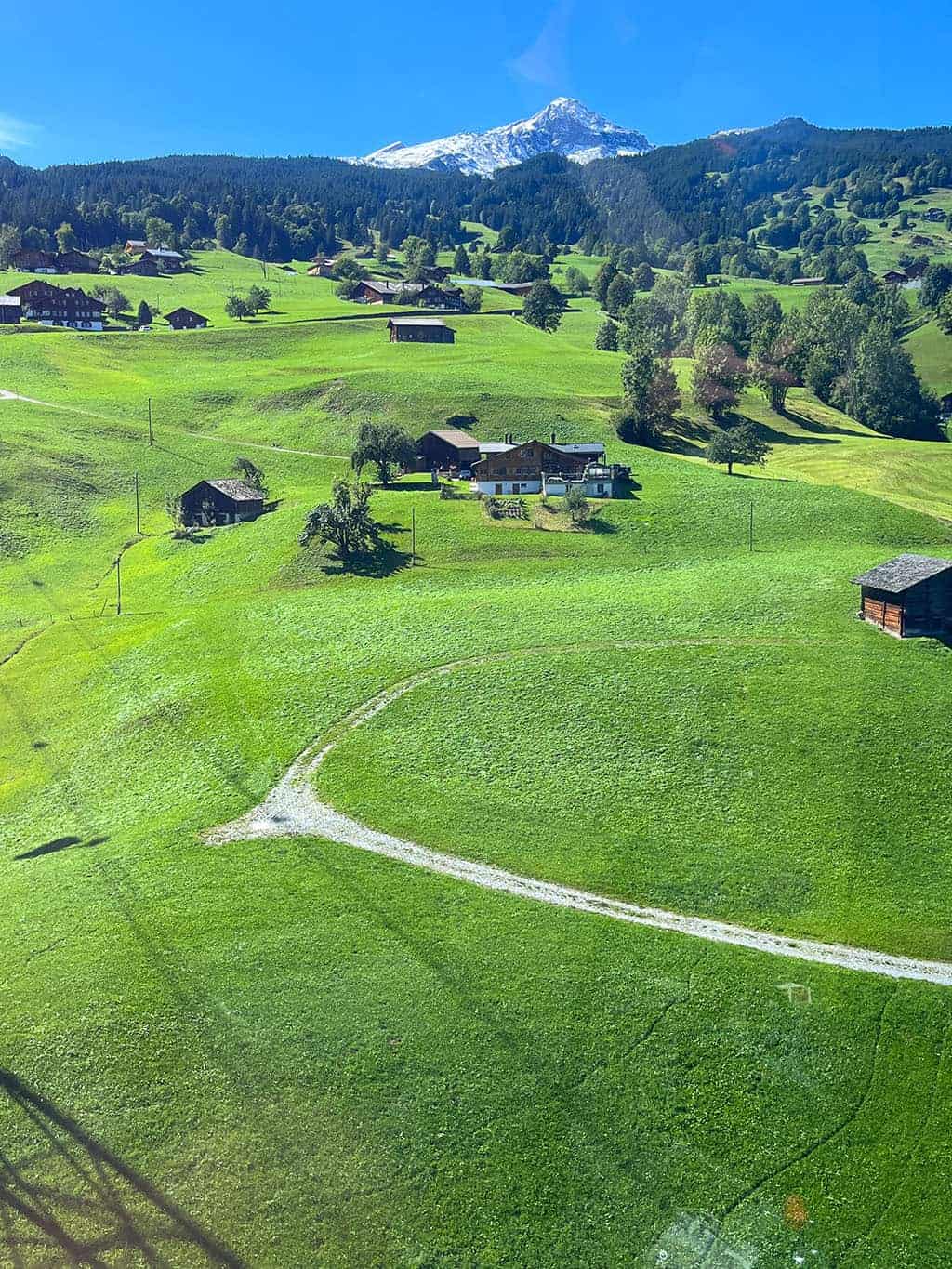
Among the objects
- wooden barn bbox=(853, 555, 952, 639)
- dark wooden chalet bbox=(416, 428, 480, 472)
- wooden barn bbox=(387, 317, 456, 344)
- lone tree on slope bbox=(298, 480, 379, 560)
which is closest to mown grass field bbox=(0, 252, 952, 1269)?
lone tree on slope bbox=(298, 480, 379, 560)

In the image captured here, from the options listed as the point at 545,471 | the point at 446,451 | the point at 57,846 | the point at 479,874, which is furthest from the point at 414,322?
the point at 479,874

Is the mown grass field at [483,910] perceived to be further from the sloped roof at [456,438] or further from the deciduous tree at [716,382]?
the deciduous tree at [716,382]

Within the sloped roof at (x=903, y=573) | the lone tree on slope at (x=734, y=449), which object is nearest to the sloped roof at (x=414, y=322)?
the lone tree on slope at (x=734, y=449)

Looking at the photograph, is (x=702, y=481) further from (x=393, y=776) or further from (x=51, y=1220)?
(x=51, y=1220)

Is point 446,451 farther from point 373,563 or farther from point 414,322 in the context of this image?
point 414,322

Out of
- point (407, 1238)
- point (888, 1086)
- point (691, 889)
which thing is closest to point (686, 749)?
point (691, 889)

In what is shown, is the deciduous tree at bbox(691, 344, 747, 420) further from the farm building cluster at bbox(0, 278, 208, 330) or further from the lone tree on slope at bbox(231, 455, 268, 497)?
the farm building cluster at bbox(0, 278, 208, 330)

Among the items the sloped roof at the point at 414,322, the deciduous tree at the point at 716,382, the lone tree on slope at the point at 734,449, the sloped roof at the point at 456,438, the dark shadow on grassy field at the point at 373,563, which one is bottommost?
the dark shadow on grassy field at the point at 373,563

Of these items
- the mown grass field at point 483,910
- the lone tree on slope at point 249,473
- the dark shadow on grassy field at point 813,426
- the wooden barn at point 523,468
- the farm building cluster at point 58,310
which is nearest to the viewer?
the mown grass field at point 483,910
